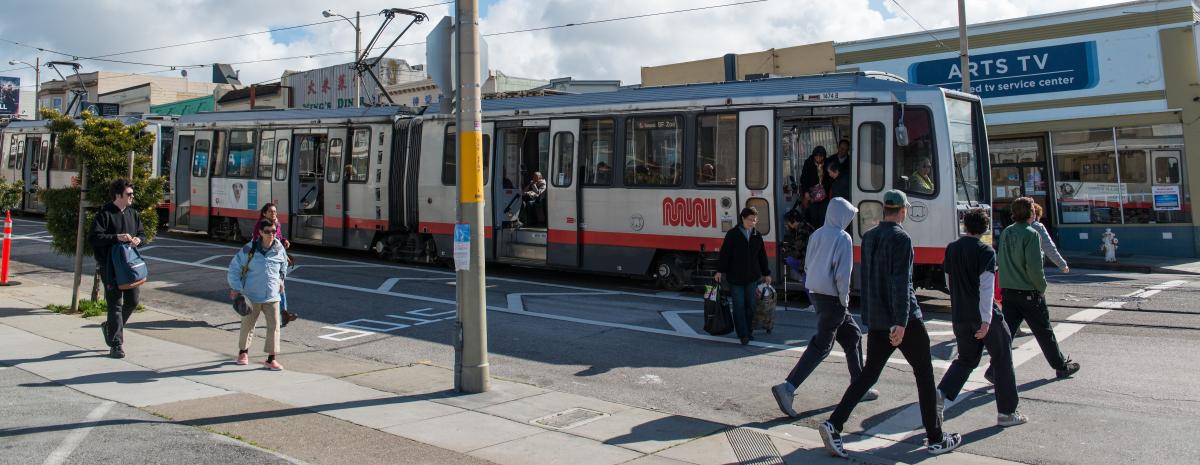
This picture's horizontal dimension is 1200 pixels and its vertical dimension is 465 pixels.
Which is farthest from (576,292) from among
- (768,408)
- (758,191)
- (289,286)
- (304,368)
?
(768,408)

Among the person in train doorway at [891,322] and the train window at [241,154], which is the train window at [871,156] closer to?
the person in train doorway at [891,322]

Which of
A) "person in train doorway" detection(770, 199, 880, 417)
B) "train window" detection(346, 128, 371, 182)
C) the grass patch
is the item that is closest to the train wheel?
"person in train doorway" detection(770, 199, 880, 417)

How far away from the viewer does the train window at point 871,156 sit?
39.8 feet

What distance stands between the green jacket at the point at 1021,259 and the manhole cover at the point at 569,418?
12.3ft

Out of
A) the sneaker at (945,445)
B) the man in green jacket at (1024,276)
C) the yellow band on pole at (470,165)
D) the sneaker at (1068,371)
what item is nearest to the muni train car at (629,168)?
the sneaker at (1068,371)

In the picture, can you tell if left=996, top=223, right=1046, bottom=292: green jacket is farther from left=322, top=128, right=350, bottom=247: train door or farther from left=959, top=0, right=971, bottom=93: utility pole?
left=322, top=128, right=350, bottom=247: train door

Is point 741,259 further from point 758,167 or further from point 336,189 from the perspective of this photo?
point 336,189

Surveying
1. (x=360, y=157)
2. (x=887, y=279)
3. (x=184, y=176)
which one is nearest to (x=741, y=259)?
(x=887, y=279)

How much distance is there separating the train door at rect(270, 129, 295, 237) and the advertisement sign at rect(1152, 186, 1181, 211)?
19090 mm

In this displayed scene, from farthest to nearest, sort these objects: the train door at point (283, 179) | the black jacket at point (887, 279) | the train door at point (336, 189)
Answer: the train door at point (283, 179), the train door at point (336, 189), the black jacket at point (887, 279)

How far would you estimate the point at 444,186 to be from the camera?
17.0 m

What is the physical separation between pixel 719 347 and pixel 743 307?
0.52 metres

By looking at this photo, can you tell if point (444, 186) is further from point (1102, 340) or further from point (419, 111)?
point (1102, 340)

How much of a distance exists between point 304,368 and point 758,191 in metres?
6.61
